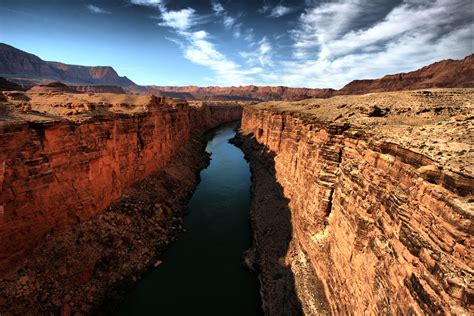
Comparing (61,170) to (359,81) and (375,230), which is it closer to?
(375,230)

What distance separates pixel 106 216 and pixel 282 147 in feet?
68.4

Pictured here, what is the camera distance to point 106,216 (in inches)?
727

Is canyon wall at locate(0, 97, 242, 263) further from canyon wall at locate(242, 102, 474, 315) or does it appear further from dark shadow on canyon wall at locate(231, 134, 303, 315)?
canyon wall at locate(242, 102, 474, 315)

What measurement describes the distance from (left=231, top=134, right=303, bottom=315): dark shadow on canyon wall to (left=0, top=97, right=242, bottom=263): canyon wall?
12857 millimetres

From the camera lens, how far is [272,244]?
1888cm

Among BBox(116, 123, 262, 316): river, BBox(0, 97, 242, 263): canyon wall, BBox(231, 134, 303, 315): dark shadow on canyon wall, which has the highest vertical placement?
BBox(0, 97, 242, 263): canyon wall

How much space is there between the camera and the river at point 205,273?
49.9 feet

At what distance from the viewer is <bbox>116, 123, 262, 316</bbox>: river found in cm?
1522

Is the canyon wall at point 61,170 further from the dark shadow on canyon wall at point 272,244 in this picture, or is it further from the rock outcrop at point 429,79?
the rock outcrop at point 429,79

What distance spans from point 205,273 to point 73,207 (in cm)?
1041

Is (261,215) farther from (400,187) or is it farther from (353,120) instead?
(400,187)

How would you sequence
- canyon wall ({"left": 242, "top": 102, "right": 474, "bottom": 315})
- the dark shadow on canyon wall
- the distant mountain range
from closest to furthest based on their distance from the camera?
canyon wall ({"left": 242, "top": 102, "right": 474, "bottom": 315}) < the dark shadow on canyon wall < the distant mountain range

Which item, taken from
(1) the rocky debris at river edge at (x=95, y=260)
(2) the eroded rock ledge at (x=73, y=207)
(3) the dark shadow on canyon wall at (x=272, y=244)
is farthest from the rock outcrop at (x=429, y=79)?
(2) the eroded rock ledge at (x=73, y=207)

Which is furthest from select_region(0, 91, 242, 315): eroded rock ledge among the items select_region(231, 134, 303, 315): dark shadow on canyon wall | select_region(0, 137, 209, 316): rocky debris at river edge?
select_region(231, 134, 303, 315): dark shadow on canyon wall
